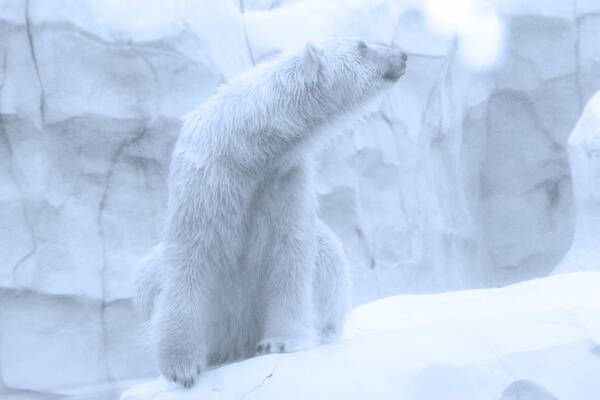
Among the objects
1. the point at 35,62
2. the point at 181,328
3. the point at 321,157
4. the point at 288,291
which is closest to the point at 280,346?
the point at 288,291

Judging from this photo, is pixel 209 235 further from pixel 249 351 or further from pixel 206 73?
pixel 206 73

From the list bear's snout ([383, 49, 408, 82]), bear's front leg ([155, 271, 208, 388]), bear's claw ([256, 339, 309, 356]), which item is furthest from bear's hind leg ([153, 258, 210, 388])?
bear's snout ([383, 49, 408, 82])

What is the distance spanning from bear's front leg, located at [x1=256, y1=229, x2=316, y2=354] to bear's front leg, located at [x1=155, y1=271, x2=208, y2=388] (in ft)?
0.65

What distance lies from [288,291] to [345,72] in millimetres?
667

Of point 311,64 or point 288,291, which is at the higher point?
point 311,64

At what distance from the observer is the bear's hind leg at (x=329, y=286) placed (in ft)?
9.70

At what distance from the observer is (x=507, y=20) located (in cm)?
816

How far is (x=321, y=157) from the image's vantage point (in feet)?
20.2

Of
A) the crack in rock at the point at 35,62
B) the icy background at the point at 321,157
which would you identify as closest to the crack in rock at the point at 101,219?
the icy background at the point at 321,157

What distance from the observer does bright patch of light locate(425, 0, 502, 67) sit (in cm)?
726

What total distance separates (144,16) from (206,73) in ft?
1.59

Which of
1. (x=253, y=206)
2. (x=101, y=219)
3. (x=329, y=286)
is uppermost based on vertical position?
(x=253, y=206)

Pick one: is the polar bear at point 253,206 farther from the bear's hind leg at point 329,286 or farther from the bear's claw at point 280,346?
the bear's hind leg at point 329,286

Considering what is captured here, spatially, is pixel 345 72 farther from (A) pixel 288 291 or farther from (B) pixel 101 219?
(B) pixel 101 219
